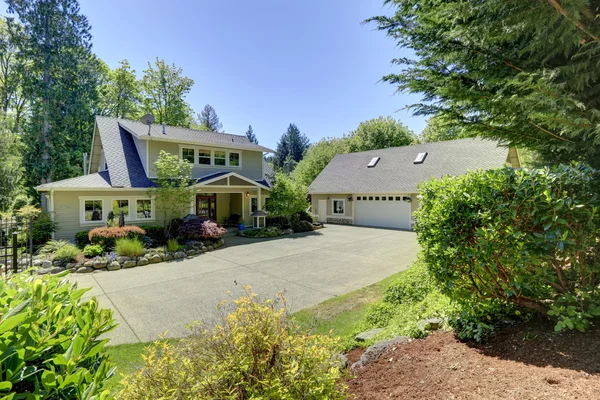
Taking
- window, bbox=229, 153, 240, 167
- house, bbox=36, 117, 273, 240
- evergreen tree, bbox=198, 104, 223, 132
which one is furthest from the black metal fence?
evergreen tree, bbox=198, 104, 223, 132

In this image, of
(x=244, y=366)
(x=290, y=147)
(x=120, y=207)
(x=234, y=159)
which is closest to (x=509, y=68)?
(x=244, y=366)

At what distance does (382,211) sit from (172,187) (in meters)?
13.8

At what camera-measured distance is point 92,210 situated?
45.7 ft

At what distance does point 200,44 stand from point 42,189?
1084 cm

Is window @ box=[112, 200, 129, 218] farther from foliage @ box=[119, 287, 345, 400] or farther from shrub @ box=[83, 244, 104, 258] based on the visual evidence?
foliage @ box=[119, 287, 345, 400]

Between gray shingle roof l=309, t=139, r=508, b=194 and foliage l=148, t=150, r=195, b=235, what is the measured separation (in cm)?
1163

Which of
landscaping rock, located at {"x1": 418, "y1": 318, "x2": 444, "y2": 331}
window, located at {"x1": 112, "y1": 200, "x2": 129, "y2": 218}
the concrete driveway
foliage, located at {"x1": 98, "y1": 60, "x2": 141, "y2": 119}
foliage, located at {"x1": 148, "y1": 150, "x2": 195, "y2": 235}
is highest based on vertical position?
foliage, located at {"x1": 98, "y1": 60, "x2": 141, "y2": 119}

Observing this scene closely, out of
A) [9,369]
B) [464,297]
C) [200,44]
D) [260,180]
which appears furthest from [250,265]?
[200,44]

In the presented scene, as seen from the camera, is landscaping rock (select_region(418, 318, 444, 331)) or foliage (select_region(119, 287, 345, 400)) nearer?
foliage (select_region(119, 287, 345, 400))

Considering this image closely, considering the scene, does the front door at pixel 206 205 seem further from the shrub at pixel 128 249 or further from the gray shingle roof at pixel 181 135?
the shrub at pixel 128 249

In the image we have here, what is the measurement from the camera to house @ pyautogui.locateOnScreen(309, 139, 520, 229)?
1873 cm

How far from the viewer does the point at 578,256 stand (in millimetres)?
3057

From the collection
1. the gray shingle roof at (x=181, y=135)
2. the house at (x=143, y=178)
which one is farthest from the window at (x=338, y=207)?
the gray shingle roof at (x=181, y=135)

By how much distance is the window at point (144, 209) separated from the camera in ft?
49.3
